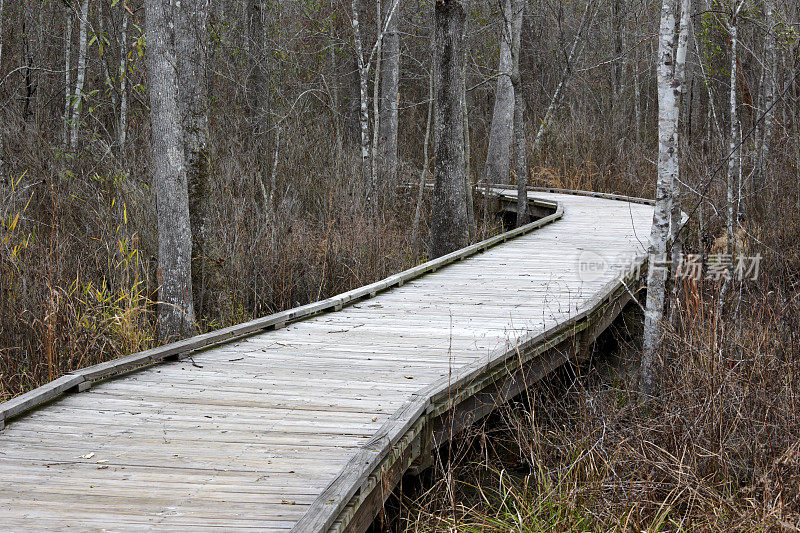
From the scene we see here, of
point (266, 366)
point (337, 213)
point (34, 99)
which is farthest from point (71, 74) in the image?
point (266, 366)

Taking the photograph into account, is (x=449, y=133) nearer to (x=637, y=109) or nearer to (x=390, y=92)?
(x=390, y=92)

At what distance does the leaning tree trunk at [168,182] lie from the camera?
18.5 feet

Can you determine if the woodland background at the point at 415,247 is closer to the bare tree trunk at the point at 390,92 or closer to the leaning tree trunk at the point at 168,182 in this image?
the leaning tree trunk at the point at 168,182

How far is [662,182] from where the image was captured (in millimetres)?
5578

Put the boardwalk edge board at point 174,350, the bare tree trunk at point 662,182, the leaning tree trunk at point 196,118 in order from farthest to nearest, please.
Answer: the leaning tree trunk at point 196,118 < the bare tree trunk at point 662,182 < the boardwalk edge board at point 174,350

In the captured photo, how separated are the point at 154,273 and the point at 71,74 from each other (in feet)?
28.9

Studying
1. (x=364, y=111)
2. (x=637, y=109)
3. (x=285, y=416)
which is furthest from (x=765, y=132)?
(x=285, y=416)

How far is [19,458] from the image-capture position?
10.7 feet

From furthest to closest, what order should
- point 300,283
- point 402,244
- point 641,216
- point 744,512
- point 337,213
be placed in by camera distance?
point 641,216, point 402,244, point 337,213, point 300,283, point 744,512

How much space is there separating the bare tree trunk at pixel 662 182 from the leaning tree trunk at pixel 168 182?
334 centimetres

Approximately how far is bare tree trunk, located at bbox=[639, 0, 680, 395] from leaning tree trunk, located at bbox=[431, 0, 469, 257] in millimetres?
3855

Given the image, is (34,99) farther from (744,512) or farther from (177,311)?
(744,512)

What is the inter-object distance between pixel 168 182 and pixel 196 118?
2.14 feet

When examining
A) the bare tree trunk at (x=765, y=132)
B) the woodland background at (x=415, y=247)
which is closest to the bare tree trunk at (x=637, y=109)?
the woodland background at (x=415, y=247)
